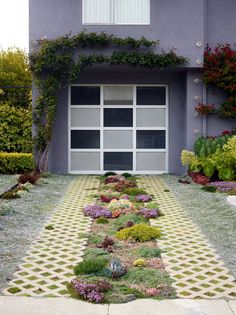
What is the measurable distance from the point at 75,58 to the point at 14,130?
2996mm

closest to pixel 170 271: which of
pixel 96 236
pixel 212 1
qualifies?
pixel 96 236

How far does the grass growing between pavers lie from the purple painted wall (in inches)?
228

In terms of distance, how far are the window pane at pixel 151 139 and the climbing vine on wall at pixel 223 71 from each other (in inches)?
80.5

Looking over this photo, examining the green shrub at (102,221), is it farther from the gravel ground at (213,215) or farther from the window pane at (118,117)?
the window pane at (118,117)

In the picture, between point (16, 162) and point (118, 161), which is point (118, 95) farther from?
point (16, 162)

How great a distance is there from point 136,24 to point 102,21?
96 centimetres

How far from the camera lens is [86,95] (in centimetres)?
1631

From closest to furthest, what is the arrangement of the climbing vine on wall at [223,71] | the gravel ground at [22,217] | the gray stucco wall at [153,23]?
the gravel ground at [22,217], the climbing vine on wall at [223,71], the gray stucco wall at [153,23]

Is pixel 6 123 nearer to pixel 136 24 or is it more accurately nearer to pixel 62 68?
pixel 62 68

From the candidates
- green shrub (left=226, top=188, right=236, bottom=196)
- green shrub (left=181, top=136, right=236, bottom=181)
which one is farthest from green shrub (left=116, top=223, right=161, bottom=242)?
green shrub (left=181, top=136, right=236, bottom=181)

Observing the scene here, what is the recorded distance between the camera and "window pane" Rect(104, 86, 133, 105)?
53.5ft

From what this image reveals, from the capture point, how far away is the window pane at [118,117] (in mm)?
16297

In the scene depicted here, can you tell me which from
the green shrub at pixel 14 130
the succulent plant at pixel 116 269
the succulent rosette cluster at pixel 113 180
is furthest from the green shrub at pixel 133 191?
the succulent plant at pixel 116 269

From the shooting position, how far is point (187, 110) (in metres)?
15.5
